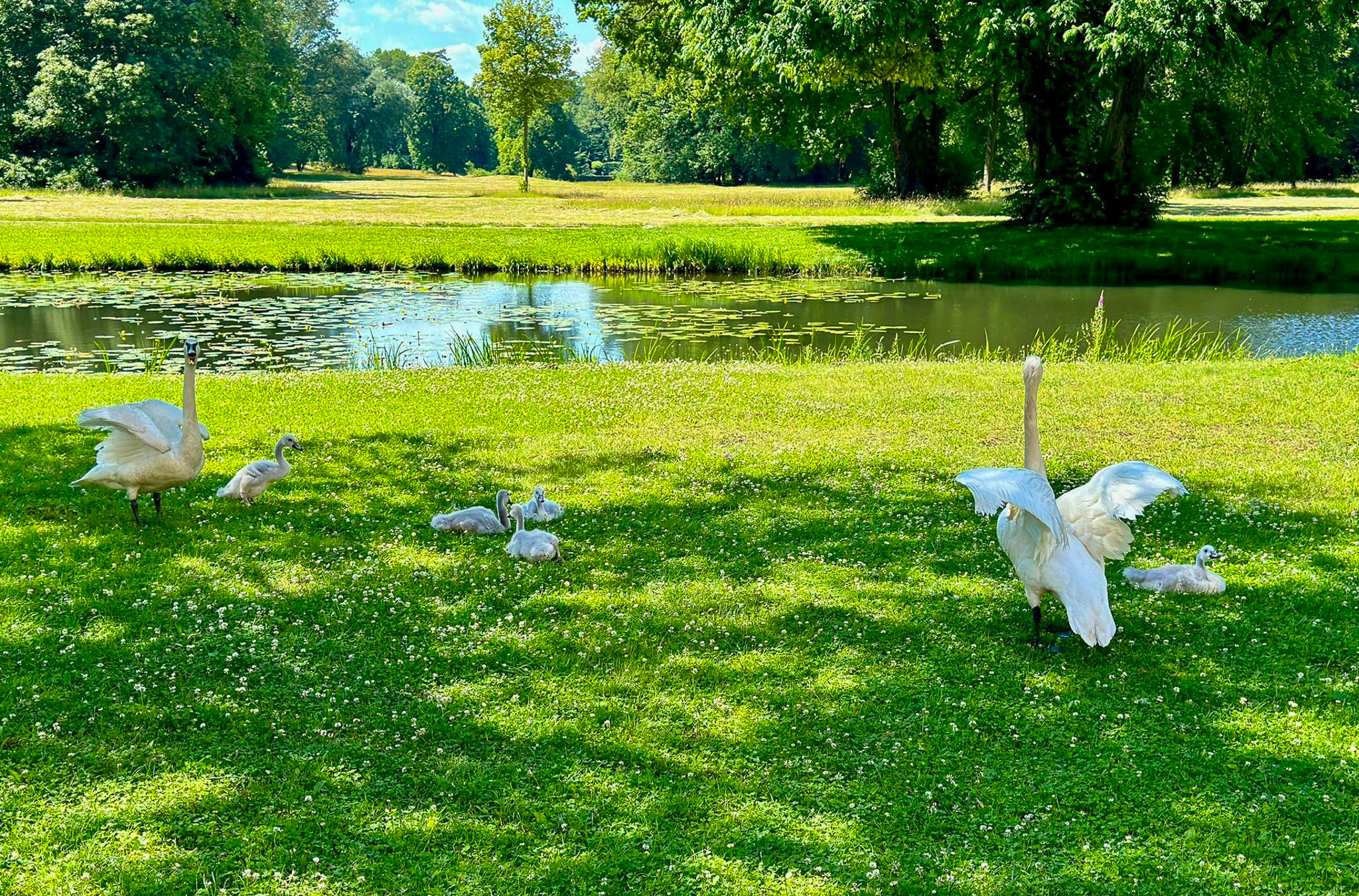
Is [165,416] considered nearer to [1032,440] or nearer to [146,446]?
[146,446]

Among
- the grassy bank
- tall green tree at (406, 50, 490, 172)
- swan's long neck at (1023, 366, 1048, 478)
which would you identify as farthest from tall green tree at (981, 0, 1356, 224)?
tall green tree at (406, 50, 490, 172)

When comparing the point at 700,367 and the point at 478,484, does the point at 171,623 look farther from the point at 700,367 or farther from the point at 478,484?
the point at 700,367

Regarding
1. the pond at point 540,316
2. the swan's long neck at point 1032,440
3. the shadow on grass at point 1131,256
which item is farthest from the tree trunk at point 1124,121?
the swan's long neck at point 1032,440

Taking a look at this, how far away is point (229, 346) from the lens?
21547 millimetres

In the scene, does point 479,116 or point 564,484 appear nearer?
point 564,484

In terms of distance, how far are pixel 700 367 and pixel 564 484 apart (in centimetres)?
724

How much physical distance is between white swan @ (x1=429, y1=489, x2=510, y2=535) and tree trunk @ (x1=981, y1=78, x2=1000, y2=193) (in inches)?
1555

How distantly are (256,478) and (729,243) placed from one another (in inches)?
1097

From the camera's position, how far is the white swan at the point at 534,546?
8367 mm

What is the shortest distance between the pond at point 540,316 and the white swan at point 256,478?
9.47 meters

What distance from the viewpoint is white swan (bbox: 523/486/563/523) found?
9.20 meters

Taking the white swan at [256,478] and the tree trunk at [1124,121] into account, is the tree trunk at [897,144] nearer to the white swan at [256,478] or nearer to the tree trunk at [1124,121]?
the tree trunk at [1124,121]

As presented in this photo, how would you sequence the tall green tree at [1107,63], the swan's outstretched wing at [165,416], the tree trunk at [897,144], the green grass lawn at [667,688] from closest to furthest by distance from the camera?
the green grass lawn at [667,688] < the swan's outstretched wing at [165,416] < the tall green tree at [1107,63] < the tree trunk at [897,144]

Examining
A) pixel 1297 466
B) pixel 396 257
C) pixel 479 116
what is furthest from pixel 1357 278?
pixel 479 116
